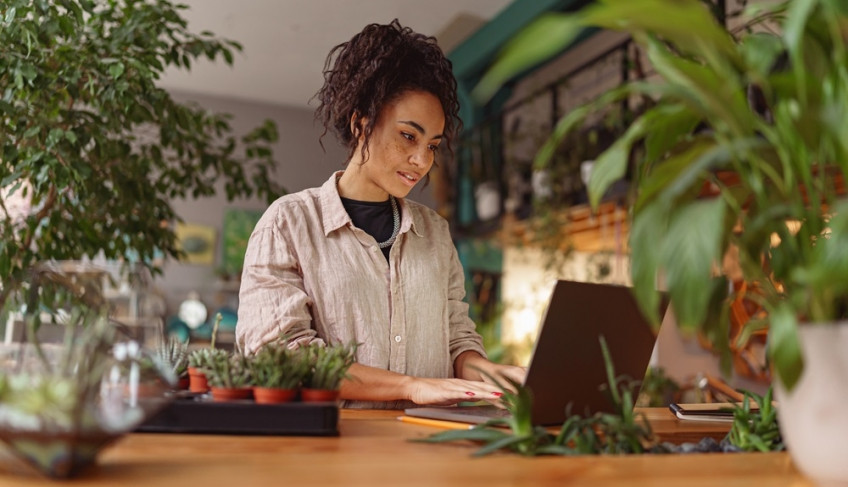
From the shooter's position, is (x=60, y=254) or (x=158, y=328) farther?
(x=60, y=254)

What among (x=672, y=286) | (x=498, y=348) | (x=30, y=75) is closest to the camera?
(x=672, y=286)

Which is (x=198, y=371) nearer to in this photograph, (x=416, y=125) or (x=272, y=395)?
(x=272, y=395)

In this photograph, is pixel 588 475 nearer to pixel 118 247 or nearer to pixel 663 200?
pixel 663 200

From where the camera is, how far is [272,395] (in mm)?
1127

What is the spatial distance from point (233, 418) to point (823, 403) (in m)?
0.70

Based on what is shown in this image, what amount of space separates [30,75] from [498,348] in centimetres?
474

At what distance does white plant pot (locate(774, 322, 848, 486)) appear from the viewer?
81 cm

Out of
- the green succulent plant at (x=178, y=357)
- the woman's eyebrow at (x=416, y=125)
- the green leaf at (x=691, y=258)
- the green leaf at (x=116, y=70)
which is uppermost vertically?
the green leaf at (x=116, y=70)

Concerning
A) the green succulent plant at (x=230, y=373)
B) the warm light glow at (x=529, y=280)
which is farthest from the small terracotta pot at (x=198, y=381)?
the warm light glow at (x=529, y=280)

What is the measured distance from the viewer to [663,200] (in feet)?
2.50

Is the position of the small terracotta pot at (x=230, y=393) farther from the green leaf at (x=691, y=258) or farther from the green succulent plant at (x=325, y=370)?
the green leaf at (x=691, y=258)

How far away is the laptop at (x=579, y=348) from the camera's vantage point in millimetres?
1234

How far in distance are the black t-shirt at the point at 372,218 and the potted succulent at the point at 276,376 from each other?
0.87m

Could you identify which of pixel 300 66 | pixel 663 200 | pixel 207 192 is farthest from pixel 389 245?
pixel 300 66
